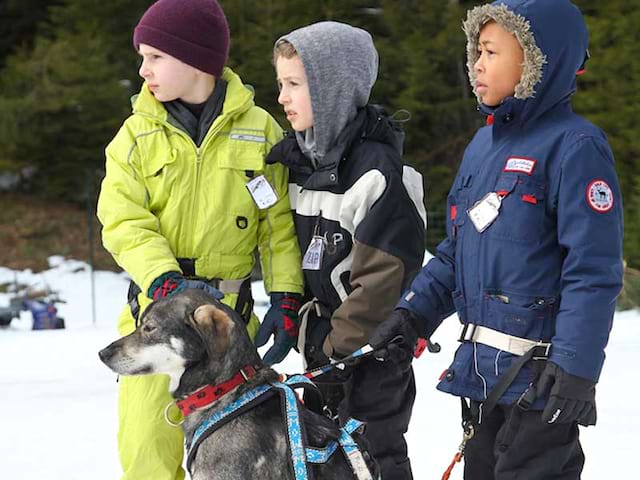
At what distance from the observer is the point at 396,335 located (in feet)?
9.02

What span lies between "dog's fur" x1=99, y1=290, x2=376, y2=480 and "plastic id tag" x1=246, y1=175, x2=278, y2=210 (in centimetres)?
50

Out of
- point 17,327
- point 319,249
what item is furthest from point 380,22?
point 319,249

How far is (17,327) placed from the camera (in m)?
8.79

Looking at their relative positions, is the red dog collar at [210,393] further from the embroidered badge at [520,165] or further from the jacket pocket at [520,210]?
the embroidered badge at [520,165]

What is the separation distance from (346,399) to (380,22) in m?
12.7

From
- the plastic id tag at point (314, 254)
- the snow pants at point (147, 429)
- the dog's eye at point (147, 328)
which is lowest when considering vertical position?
the snow pants at point (147, 429)

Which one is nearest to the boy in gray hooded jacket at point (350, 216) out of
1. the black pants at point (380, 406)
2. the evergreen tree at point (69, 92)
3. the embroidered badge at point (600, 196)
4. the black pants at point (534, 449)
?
the black pants at point (380, 406)

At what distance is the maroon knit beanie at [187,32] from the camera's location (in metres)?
3.17

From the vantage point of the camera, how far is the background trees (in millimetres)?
13352

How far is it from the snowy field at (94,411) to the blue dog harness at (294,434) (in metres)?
1.63

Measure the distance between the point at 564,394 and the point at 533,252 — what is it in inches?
14.3

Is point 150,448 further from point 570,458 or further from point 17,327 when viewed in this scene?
point 17,327

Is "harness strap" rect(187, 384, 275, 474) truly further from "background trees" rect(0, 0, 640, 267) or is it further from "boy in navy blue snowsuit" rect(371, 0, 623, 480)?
"background trees" rect(0, 0, 640, 267)

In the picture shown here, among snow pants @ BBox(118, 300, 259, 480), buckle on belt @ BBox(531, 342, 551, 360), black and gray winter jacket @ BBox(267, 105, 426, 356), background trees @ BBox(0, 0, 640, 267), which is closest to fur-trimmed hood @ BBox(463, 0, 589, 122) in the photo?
buckle on belt @ BBox(531, 342, 551, 360)
